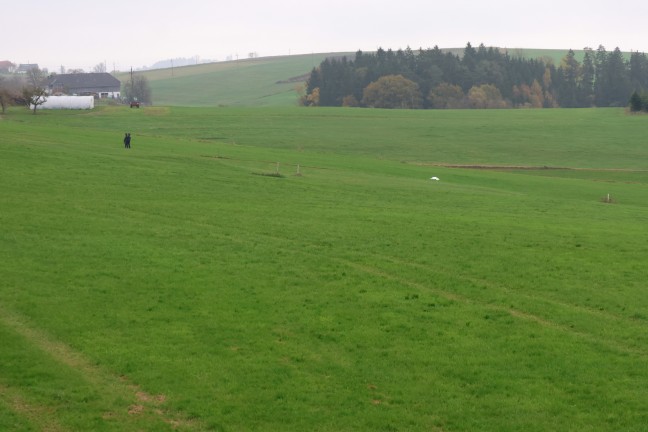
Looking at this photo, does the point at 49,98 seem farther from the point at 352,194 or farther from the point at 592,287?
the point at 592,287

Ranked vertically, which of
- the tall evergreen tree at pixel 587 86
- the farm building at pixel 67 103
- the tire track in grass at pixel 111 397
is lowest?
the tire track in grass at pixel 111 397

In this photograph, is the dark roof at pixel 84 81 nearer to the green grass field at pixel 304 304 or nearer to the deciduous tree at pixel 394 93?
the deciduous tree at pixel 394 93

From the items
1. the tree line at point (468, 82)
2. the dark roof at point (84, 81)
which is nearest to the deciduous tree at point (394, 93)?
the tree line at point (468, 82)

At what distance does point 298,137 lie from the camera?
298 feet

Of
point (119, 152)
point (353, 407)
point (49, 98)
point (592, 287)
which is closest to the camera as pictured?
point (353, 407)

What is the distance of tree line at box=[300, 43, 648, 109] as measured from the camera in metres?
163

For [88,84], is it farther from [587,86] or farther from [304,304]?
[304,304]

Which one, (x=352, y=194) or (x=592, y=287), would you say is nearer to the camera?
(x=592, y=287)

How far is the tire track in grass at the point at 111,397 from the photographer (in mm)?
15938

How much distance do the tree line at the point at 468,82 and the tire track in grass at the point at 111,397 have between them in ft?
470

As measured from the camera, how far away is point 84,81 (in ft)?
623

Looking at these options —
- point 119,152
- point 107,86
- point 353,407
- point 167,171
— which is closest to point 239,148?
point 119,152

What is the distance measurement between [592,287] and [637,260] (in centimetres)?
458

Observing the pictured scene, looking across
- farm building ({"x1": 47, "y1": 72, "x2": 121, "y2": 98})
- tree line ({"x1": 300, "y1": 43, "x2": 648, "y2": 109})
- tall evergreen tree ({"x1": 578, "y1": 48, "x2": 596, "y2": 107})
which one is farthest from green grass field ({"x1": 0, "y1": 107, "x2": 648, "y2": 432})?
farm building ({"x1": 47, "y1": 72, "x2": 121, "y2": 98})
